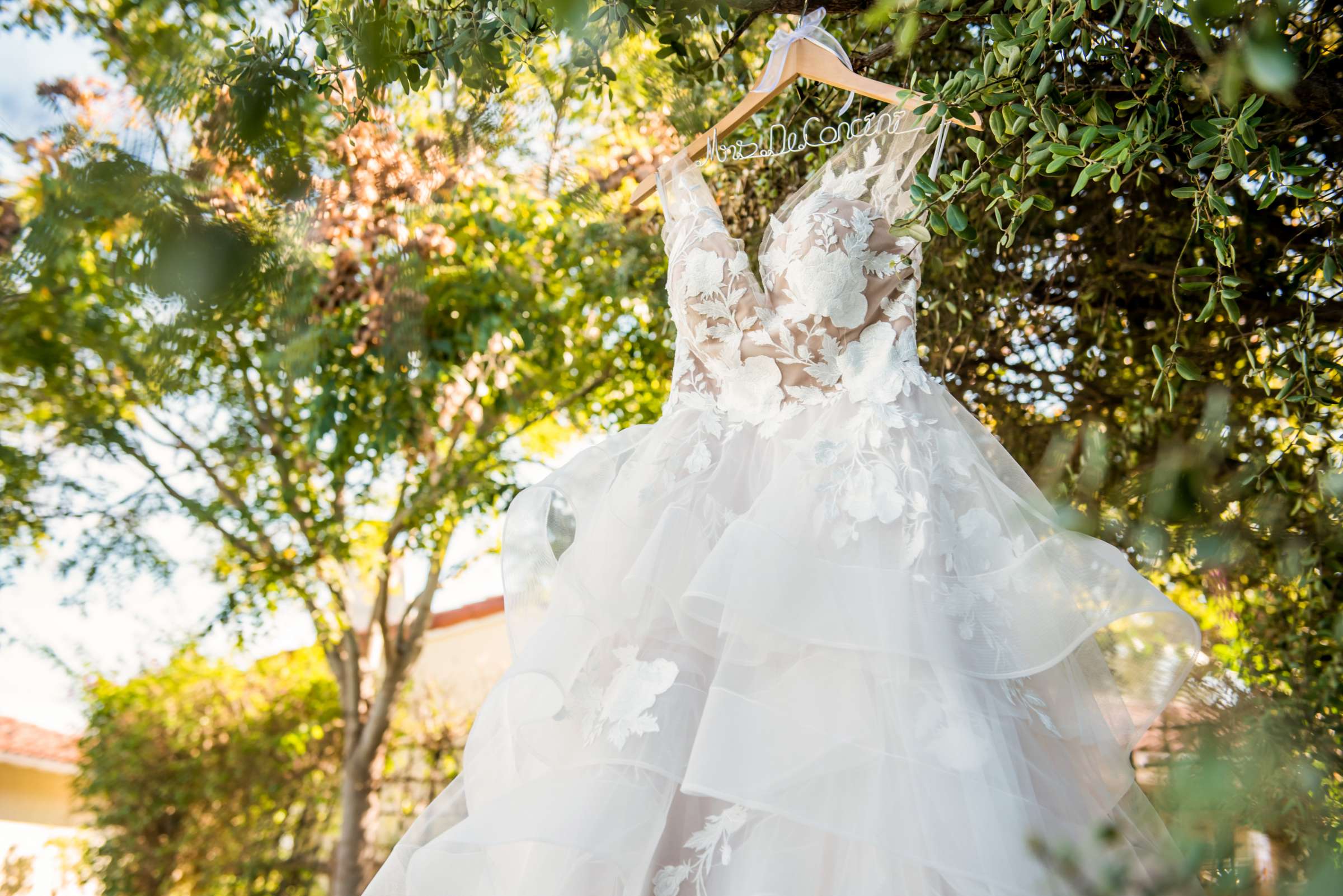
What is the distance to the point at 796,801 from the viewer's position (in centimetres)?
100

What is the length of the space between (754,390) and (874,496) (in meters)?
0.33

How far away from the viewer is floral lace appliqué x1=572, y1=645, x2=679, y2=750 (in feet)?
3.70

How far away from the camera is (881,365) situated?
1.40 meters

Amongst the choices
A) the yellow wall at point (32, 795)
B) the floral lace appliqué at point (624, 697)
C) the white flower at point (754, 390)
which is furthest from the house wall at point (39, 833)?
the white flower at point (754, 390)

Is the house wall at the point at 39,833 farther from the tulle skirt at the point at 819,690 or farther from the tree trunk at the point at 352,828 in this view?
the tulle skirt at the point at 819,690

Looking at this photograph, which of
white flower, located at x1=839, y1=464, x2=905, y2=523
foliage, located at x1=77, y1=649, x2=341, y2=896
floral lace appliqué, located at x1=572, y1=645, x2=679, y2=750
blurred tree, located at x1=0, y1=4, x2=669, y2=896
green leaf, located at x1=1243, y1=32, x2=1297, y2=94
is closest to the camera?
green leaf, located at x1=1243, y1=32, x2=1297, y2=94

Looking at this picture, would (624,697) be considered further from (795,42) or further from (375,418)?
(375,418)

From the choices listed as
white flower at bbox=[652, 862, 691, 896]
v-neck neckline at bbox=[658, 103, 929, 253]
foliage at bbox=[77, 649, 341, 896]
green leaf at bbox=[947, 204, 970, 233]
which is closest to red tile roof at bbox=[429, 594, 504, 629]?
foliage at bbox=[77, 649, 341, 896]

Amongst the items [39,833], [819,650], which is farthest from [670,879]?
[39,833]

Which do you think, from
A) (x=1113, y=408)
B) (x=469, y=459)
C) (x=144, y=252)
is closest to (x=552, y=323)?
(x=469, y=459)

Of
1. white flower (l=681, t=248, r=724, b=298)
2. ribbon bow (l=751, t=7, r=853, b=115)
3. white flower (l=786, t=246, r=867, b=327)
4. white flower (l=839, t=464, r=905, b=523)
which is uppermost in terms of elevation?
ribbon bow (l=751, t=7, r=853, b=115)

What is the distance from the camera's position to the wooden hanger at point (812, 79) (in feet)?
4.74

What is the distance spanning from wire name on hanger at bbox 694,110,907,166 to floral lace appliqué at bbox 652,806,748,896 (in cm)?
105

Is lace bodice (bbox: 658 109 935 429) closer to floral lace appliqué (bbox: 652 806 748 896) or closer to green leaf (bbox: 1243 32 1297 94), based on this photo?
floral lace appliqué (bbox: 652 806 748 896)
